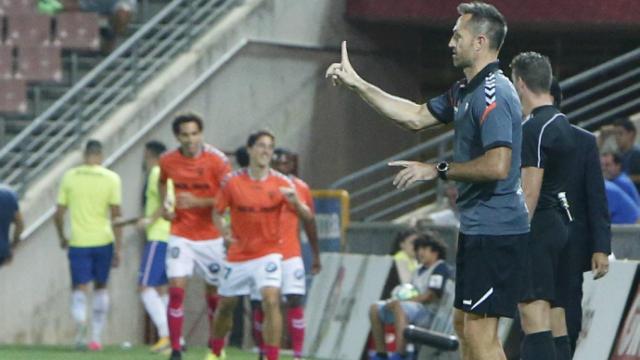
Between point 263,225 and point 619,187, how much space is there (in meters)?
2.85

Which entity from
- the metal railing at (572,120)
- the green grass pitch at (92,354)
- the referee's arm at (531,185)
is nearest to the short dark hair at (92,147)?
the green grass pitch at (92,354)

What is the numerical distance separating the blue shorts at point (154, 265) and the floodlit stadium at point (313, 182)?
1.0 inches

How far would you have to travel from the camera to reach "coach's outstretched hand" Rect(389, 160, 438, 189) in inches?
340

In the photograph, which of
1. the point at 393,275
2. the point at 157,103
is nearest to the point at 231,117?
the point at 157,103

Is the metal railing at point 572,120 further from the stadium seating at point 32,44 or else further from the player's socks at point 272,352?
the player's socks at point 272,352

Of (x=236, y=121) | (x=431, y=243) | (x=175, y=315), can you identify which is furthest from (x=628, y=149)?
(x=236, y=121)

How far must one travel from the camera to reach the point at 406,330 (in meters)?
14.6

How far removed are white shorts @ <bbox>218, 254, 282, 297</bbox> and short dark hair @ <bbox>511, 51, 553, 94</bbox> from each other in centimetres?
467

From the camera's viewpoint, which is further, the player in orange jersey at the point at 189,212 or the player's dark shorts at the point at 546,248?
the player in orange jersey at the point at 189,212

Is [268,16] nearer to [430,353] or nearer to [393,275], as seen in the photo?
[393,275]

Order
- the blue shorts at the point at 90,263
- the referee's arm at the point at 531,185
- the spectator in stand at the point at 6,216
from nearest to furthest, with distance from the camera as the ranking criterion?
the referee's arm at the point at 531,185 < the spectator in stand at the point at 6,216 < the blue shorts at the point at 90,263

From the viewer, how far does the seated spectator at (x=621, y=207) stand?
14383 mm

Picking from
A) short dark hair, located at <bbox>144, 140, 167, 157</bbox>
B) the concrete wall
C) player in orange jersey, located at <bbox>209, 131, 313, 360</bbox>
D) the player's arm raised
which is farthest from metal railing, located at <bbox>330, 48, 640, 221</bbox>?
the player's arm raised

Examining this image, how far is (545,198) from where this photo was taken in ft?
34.3
